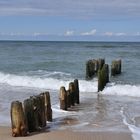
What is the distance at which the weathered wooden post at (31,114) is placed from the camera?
12.2 meters

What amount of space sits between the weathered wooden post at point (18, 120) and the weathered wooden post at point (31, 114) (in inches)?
12.9

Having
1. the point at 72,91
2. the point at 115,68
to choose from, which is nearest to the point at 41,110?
the point at 72,91

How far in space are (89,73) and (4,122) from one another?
15923mm

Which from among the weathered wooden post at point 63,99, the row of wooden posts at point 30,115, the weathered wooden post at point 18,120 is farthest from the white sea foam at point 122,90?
the weathered wooden post at point 18,120

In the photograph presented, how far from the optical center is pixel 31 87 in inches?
989

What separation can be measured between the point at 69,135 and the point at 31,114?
1204 millimetres

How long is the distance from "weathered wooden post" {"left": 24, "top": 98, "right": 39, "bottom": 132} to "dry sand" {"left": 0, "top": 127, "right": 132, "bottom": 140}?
13.9 inches

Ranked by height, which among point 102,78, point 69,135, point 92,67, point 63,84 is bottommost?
point 69,135

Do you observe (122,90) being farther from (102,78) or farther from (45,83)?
(45,83)

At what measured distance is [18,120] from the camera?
11844 mm

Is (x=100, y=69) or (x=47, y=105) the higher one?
(x=100, y=69)

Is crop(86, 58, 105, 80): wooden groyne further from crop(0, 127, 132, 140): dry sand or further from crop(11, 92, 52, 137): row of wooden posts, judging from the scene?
crop(0, 127, 132, 140): dry sand

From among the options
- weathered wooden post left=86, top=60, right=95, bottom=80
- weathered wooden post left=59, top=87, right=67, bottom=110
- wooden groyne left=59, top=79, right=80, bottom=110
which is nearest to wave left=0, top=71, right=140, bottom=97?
weathered wooden post left=86, top=60, right=95, bottom=80

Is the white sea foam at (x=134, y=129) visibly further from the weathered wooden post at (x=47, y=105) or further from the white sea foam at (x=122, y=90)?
the white sea foam at (x=122, y=90)
